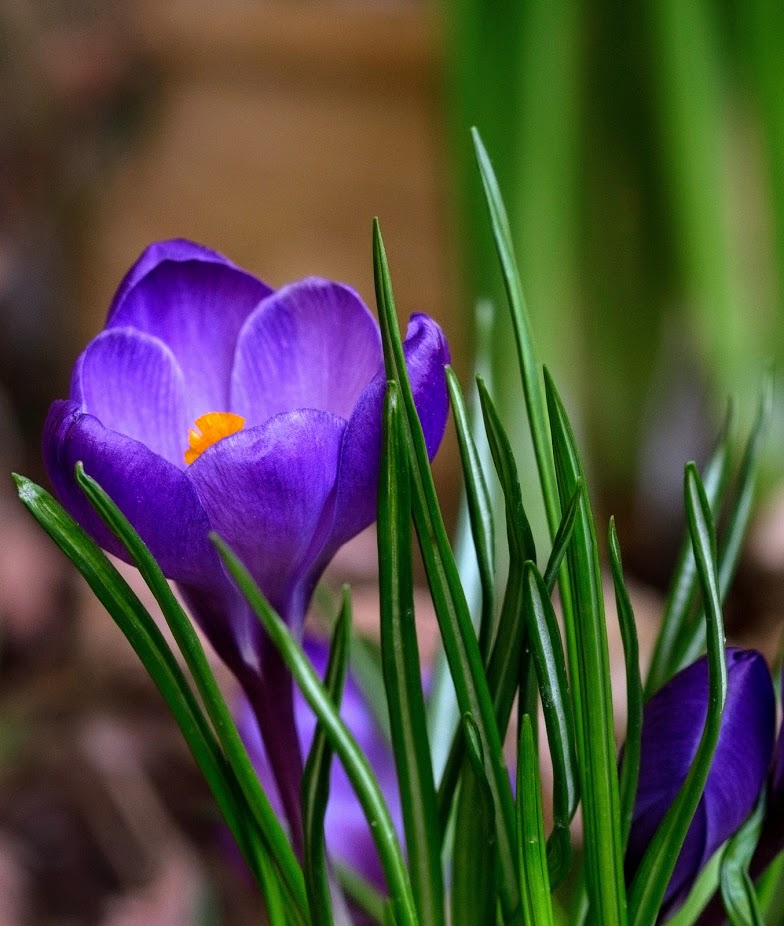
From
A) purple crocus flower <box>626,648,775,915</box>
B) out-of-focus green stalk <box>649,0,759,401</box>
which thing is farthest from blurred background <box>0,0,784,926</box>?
purple crocus flower <box>626,648,775,915</box>

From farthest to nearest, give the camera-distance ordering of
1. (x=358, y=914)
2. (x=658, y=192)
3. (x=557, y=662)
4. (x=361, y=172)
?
(x=361, y=172), (x=658, y=192), (x=358, y=914), (x=557, y=662)

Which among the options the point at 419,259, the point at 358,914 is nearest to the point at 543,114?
the point at 419,259

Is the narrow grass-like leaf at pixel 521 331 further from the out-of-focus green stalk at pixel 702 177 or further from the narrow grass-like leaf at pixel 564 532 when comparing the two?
the out-of-focus green stalk at pixel 702 177

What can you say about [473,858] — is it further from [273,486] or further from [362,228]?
[362,228]

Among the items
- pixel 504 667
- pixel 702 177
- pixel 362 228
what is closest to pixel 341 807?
pixel 504 667

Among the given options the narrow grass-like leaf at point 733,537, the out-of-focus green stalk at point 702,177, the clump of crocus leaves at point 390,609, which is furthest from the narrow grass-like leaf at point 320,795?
the out-of-focus green stalk at point 702,177

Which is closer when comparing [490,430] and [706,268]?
[490,430]

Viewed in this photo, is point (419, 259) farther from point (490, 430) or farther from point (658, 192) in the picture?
point (490, 430)
